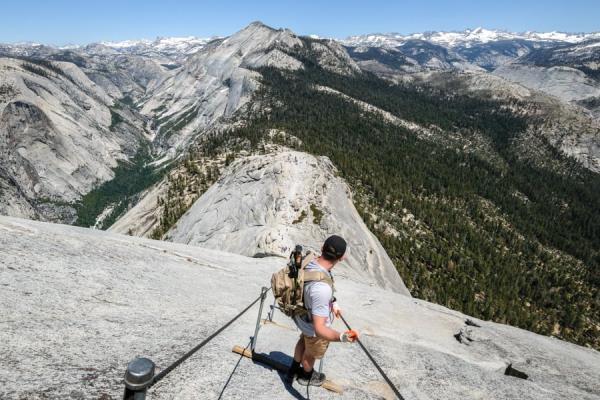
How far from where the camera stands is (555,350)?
21.2 metres

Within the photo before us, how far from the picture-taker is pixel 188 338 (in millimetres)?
12016

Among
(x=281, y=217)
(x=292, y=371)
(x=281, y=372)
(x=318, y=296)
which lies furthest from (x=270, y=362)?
(x=281, y=217)

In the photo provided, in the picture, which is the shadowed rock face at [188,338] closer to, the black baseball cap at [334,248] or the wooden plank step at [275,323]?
the wooden plank step at [275,323]

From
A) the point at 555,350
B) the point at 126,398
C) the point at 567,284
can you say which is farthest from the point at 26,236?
the point at 567,284

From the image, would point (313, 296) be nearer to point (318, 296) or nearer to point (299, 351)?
point (318, 296)

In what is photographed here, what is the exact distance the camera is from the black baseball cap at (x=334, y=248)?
26.6 feet

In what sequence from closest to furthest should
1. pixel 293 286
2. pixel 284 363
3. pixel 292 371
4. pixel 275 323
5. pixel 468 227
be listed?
pixel 293 286 → pixel 292 371 → pixel 284 363 → pixel 275 323 → pixel 468 227

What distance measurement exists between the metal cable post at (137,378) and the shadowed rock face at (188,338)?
5001 millimetres

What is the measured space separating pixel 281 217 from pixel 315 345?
34.0 metres

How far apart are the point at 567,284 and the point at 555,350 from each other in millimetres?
109324

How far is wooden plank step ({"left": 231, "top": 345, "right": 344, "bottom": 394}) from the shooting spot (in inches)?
404

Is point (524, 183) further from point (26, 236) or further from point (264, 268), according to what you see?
point (26, 236)

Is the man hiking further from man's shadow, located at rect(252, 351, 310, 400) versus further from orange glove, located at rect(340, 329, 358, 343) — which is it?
man's shadow, located at rect(252, 351, 310, 400)

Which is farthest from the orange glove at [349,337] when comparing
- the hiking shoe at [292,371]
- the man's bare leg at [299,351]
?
the hiking shoe at [292,371]
